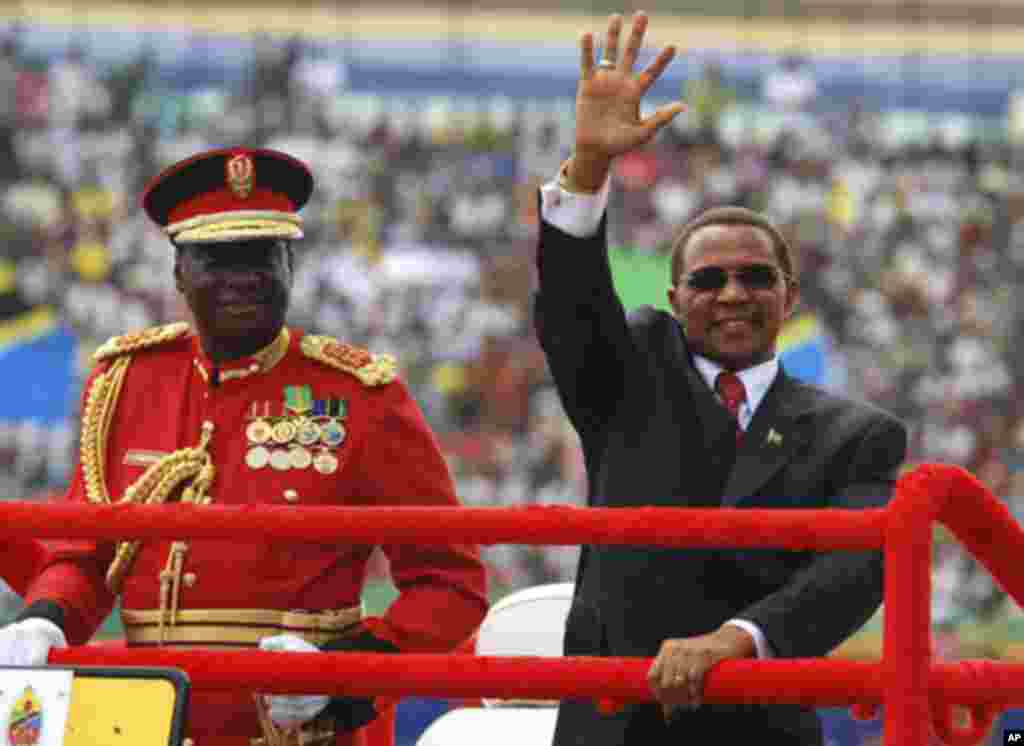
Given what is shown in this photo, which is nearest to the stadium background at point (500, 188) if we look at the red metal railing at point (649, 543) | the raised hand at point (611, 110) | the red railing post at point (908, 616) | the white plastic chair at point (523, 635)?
the white plastic chair at point (523, 635)

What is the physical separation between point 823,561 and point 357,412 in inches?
43.0

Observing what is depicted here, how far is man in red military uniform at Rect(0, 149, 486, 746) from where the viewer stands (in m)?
4.05

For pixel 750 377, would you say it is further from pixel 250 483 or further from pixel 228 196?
pixel 228 196

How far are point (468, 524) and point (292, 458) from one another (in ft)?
3.67

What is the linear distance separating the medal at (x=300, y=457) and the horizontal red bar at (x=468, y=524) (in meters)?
0.96

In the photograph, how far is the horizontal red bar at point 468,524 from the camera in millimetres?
3084

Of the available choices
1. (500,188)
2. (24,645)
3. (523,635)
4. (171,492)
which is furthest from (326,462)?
(500,188)

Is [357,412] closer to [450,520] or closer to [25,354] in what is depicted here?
[450,520]

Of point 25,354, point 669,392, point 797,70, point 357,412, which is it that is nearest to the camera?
point 669,392

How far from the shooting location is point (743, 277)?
3.78 m

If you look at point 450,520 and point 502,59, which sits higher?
point 502,59

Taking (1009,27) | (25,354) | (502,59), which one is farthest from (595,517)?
(1009,27)

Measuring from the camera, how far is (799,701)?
308 cm

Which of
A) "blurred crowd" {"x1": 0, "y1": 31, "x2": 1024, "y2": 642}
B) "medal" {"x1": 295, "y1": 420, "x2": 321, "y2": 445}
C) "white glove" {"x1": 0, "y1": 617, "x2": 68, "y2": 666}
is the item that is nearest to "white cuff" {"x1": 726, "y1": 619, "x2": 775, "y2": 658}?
"white glove" {"x1": 0, "y1": 617, "x2": 68, "y2": 666}
